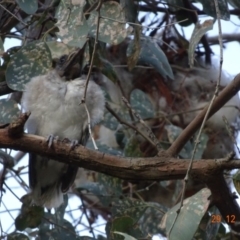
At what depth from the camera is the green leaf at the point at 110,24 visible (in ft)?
5.70

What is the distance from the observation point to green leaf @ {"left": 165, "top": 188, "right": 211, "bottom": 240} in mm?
1352

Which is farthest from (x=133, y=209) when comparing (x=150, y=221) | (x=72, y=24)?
(x=72, y=24)

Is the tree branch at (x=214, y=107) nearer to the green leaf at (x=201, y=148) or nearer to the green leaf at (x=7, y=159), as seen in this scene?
the green leaf at (x=201, y=148)

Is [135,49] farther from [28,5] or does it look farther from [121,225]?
[121,225]

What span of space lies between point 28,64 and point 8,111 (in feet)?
0.54

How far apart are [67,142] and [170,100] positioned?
139 cm

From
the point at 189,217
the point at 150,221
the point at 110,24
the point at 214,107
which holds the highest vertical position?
the point at 110,24

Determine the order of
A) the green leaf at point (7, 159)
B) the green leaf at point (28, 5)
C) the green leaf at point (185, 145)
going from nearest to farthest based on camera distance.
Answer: the green leaf at point (28, 5), the green leaf at point (7, 159), the green leaf at point (185, 145)

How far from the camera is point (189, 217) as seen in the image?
139 cm

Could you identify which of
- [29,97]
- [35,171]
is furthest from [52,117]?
→ [35,171]

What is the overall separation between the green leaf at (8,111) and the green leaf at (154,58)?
406 mm

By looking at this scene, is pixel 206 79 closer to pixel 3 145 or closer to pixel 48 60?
pixel 48 60

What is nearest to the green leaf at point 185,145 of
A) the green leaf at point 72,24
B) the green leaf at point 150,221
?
the green leaf at point 150,221

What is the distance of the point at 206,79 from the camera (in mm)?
3090
